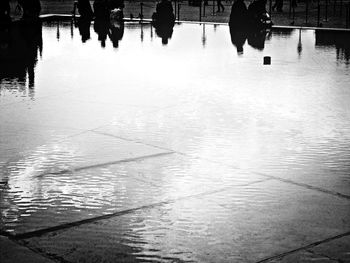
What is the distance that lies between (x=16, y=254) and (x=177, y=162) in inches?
114

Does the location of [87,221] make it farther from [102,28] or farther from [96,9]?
[96,9]

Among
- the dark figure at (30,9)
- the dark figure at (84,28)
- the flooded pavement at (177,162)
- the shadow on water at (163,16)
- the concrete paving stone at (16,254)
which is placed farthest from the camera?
the dark figure at (30,9)

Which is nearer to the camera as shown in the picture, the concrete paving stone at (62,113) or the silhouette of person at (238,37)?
the concrete paving stone at (62,113)

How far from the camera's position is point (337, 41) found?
23.3 m

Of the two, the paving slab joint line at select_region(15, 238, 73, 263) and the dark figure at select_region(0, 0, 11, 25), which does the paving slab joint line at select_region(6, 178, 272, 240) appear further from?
the dark figure at select_region(0, 0, 11, 25)

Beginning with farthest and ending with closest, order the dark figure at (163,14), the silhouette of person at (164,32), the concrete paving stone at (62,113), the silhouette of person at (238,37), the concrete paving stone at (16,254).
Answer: the dark figure at (163,14) < the silhouette of person at (164,32) < the silhouette of person at (238,37) < the concrete paving stone at (62,113) < the concrete paving stone at (16,254)

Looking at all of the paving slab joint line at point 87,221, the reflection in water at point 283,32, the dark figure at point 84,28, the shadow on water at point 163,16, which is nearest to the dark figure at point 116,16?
the dark figure at point 84,28

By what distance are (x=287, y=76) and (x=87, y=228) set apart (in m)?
9.67

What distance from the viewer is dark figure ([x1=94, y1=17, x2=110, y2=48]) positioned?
2461cm

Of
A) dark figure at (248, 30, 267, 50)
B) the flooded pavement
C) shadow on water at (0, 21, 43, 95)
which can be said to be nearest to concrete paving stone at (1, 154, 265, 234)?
the flooded pavement

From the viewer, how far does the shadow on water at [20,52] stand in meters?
14.7

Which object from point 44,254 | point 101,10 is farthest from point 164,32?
point 44,254

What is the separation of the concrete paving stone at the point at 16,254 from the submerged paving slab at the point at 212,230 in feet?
0.31

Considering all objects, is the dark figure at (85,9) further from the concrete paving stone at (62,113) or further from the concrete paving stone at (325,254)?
the concrete paving stone at (325,254)
